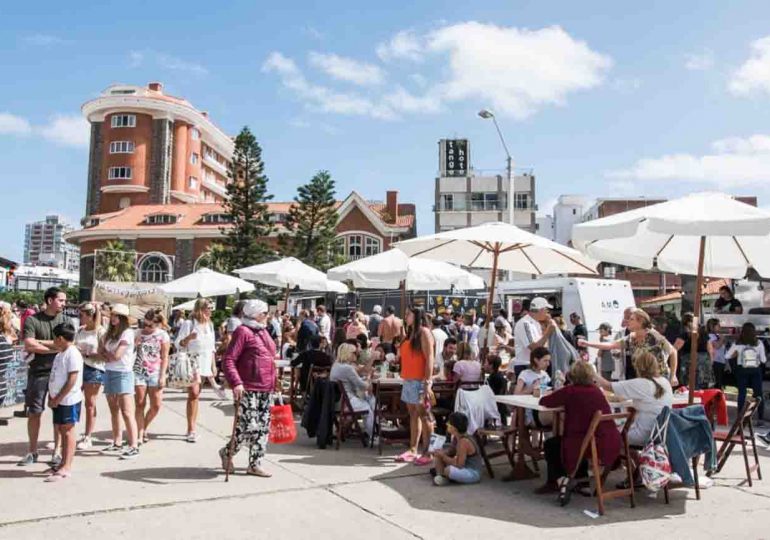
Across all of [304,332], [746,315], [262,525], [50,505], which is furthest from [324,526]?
[746,315]

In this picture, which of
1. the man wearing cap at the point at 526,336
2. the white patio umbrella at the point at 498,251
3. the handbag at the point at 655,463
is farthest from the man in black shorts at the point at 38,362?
the handbag at the point at 655,463

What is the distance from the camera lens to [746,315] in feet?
38.0

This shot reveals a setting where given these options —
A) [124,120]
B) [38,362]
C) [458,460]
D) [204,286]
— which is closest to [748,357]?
[458,460]

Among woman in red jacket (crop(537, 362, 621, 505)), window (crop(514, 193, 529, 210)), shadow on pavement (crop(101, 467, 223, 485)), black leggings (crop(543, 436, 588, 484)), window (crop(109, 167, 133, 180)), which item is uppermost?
window (crop(109, 167, 133, 180))

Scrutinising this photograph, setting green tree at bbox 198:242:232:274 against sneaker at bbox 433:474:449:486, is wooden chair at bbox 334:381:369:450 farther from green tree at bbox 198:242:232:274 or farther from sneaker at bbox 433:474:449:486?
green tree at bbox 198:242:232:274

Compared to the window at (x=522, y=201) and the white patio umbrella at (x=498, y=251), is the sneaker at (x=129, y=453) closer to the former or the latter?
the white patio umbrella at (x=498, y=251)

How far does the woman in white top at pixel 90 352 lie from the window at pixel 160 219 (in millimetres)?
48484

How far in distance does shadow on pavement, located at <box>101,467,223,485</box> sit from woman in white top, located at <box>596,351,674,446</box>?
386 centimetres

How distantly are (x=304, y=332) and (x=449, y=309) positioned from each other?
11048 mm

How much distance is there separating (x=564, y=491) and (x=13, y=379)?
8.58 m

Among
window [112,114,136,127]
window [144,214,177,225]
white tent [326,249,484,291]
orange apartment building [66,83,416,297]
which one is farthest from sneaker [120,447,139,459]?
window [112,114,136,127]

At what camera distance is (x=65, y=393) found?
19.5 ft

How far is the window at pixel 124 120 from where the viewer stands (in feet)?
199

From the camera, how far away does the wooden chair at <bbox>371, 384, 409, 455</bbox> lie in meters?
7.78
